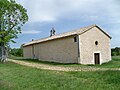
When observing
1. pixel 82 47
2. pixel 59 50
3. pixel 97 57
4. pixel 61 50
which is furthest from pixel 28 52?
pixel 82 47

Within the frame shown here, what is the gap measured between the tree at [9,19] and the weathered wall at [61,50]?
5325mm

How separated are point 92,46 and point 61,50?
14.1ft

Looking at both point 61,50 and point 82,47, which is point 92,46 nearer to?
point 82,47

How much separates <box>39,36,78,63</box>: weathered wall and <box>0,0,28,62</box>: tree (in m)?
5.33

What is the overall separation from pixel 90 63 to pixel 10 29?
11317 mm

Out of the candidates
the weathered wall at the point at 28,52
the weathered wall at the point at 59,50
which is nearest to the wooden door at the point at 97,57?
the weathered wall at the point at 59,50

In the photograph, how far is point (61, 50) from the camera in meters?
28.8

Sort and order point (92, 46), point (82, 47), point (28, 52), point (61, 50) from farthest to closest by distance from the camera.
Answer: point (28, 52)
point (61, 50)
point (92, 46)
point (82, 47)

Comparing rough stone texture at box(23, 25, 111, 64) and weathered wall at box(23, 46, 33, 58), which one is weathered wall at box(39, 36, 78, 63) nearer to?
rough stone texture at box(23, 25, 111, 64)

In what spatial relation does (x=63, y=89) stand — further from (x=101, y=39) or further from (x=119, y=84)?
(x=101, y=39)

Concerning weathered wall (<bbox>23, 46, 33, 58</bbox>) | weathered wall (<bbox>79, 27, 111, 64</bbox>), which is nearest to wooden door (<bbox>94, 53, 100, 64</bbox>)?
weathered wall (<bbox>79, 27, 111, 64</bbox>)

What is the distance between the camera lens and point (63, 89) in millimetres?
8969

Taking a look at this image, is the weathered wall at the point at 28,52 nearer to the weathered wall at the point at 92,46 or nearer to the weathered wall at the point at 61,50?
the weathered wall at the point at 61,50

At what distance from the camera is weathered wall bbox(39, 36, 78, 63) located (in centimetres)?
2671
